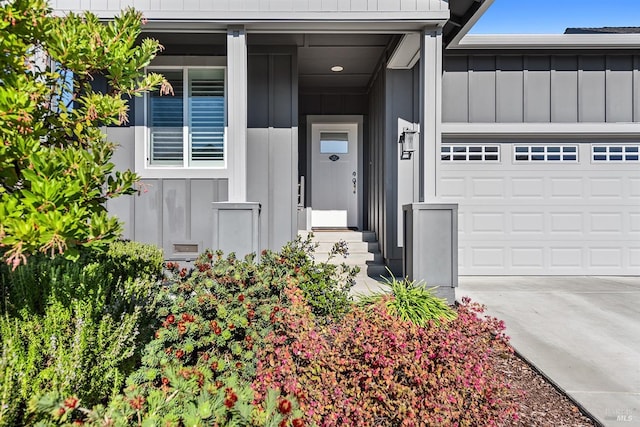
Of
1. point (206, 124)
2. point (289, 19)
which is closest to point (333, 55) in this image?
point (289, 19)

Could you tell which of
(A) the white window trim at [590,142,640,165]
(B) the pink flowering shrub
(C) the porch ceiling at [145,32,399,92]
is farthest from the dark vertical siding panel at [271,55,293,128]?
(A) the white window trim at [590,142,640,165]

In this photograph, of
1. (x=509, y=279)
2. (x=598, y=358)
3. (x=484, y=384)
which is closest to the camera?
(x=484, y=384)

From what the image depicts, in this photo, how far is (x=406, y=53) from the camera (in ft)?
16.5

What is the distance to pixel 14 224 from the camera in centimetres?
149

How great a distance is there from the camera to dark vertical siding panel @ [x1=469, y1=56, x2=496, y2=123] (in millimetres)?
5867

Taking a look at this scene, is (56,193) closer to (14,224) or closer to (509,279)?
(14,224)

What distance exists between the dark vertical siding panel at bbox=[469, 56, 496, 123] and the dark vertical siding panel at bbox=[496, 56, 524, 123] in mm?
72

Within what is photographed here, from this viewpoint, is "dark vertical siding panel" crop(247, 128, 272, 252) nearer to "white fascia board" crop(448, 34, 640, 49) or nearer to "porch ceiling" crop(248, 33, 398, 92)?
"porch ceiling" crop(248, 33, 398, 92)

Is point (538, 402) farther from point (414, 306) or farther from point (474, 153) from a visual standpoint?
point (474, 153)

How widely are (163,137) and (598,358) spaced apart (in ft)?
16.6

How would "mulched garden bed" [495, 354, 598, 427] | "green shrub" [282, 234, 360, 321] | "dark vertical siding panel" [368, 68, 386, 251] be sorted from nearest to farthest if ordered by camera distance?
"mulched garden bed" [495, 354, 598, 427] < "green shrub" [282, 234, 360, 321] < "dark vertical siding panel" [368, 68, 386, 251]

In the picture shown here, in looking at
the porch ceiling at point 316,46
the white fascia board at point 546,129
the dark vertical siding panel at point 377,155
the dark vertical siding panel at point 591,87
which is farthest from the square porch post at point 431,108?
the dark vertical siding panel at point 591,87

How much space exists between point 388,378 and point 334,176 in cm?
552

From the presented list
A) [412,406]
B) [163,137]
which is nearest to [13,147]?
[412,406]
